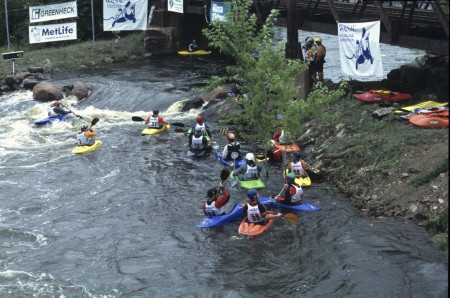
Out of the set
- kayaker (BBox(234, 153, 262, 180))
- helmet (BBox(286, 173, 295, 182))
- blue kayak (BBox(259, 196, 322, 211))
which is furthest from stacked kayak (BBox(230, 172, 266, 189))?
helmet (BBox(286, 173, 295, 182))

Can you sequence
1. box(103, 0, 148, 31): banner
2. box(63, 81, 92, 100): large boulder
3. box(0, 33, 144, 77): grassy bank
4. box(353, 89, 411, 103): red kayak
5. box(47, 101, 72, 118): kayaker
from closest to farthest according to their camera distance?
box(353, 89, 411, 103): red kayak, box(47, 101, 72, 118): kayaker, box(63, 81, 92, 100): large boulder, box(0, 33, 144, 77): grassy bank, box(103, 0, 148, 31): banner

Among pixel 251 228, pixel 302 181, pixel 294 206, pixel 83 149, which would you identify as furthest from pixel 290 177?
pixel 83 149

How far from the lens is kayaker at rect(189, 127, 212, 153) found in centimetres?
1973

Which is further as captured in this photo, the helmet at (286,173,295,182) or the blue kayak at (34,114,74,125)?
the blue kayak at (34,114,74,125)

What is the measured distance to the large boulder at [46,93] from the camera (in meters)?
28.6

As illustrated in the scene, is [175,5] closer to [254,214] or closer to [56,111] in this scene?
[56,111]

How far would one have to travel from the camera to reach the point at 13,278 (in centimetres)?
1267

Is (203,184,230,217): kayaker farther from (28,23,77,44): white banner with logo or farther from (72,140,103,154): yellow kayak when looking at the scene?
(28,23,77,44): white banner with logo

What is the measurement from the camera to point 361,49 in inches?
707

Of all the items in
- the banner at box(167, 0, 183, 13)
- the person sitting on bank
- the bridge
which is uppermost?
the banner at box(167, 0, 183, 13)

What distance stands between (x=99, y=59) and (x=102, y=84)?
5887 millimetres

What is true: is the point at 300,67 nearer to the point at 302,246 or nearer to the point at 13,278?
the point at 302,246

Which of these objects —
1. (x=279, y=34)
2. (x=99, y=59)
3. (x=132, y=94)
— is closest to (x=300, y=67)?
(x=132, y=94)

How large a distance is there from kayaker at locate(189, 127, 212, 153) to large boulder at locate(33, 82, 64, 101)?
36.6 ft
